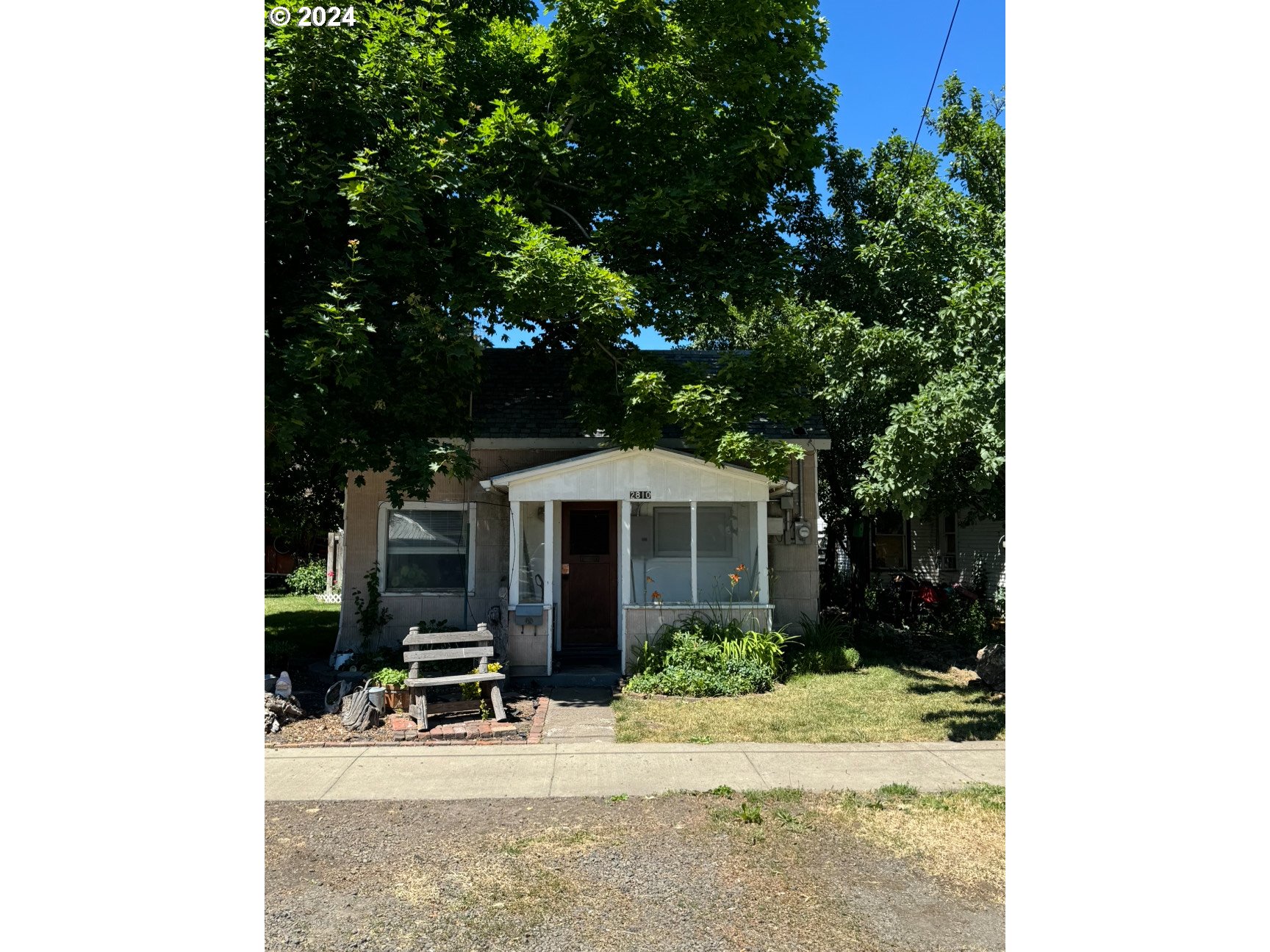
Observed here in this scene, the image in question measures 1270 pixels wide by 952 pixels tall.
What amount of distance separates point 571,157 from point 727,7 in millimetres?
2604

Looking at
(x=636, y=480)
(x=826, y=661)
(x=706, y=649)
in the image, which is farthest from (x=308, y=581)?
(x=826, y=661)

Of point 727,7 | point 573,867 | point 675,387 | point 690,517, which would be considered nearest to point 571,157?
point 727,7

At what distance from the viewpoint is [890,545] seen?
1950 cm

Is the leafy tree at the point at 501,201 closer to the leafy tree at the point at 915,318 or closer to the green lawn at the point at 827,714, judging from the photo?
the leafy tree at the point at 915,318

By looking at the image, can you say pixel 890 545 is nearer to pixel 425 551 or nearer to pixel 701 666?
pixel 701 666

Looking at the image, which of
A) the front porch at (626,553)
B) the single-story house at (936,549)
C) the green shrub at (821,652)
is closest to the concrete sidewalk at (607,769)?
the front porch at (626,553)

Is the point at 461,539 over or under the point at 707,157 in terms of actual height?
under

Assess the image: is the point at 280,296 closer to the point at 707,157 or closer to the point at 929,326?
the point at 707,157

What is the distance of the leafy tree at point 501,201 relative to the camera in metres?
8.52

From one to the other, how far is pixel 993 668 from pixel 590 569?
18.3 ft

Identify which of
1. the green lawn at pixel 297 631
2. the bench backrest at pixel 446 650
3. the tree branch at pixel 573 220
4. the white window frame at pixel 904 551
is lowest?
the green lawn at pixel 297 631

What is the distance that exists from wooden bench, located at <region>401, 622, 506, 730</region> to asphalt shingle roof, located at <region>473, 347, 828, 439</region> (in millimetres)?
3486

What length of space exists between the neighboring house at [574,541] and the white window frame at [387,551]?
0.02 m

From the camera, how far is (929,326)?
11.0 meters
